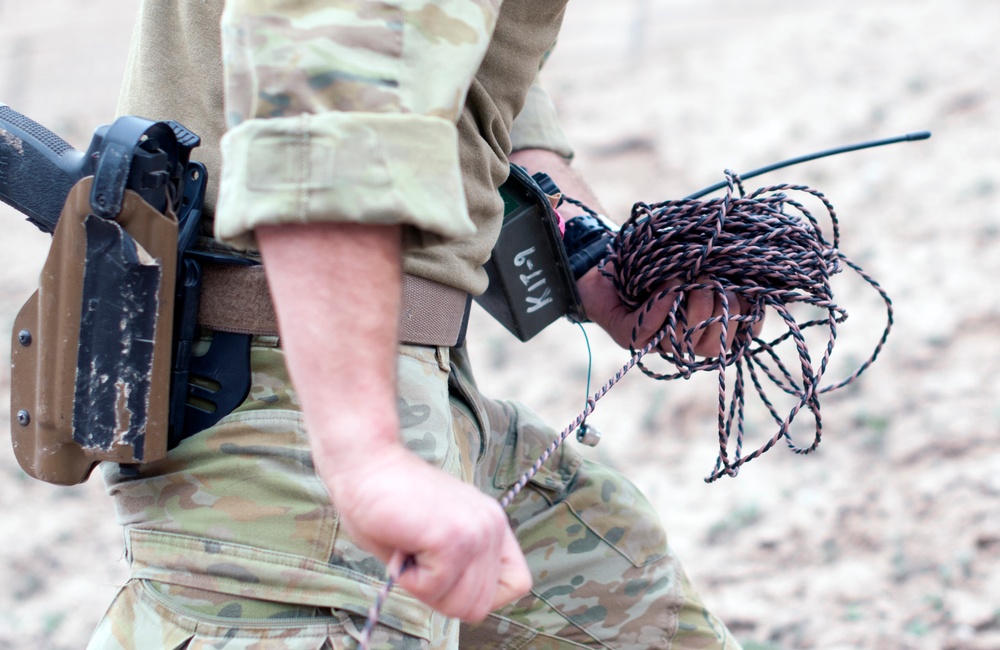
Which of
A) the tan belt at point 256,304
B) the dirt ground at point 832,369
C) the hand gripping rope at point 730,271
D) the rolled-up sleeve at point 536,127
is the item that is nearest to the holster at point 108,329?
the tan belt at point 256,304

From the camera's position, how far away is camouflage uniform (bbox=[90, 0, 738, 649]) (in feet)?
3.43

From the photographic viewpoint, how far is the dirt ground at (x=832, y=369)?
12.1ft

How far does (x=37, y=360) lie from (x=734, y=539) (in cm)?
333

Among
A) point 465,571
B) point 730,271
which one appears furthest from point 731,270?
point 465,571

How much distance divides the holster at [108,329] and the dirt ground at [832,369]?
2.58 meters

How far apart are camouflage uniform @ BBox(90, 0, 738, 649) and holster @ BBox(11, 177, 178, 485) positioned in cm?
8

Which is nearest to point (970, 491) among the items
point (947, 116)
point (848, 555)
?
point (848, 555)

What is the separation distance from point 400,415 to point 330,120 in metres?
0.46

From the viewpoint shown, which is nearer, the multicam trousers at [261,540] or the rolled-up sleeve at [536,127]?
the multicam trousers at [261,540]

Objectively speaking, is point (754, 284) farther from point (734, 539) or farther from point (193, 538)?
point (734, 539)

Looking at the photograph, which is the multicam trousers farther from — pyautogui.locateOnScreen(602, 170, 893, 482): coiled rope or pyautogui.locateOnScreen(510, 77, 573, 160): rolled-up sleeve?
pyautogui.locateOnScreen(510, 77, 573, 160): rolled-up sleeve

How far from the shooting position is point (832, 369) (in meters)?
5.14

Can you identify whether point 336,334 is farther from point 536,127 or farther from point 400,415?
point 536,127

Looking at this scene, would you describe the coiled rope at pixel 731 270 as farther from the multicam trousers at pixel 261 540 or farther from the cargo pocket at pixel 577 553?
the multicam trousers at pixel 261 540
